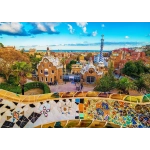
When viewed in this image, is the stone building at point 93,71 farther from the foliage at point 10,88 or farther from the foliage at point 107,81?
the foliage at point 10,88

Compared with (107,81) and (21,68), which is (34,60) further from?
(107,81)

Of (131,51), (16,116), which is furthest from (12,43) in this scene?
(131,51)

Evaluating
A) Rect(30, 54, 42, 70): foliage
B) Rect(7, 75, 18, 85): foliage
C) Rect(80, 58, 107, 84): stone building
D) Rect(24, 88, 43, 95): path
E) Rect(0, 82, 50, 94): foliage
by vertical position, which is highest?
Rect(30, 54, 42, 70): foliage

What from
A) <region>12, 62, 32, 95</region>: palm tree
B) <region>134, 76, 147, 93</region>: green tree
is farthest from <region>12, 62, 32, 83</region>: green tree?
<region>134, 76, 147, 93</region>: green tree

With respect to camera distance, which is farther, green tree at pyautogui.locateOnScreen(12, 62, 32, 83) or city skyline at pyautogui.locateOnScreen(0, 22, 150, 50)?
green tree at pyautogui.locateOnScreen(12, 62, 32, 83)

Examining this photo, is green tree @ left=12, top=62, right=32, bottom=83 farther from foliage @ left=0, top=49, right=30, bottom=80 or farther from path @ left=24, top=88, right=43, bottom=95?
path @ left=24, top=88, right=43, bottom=95

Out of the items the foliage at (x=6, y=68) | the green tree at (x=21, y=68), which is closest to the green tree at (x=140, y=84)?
the green tree at (x=21, y=68)
